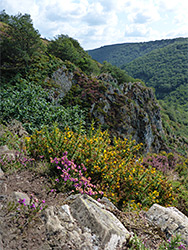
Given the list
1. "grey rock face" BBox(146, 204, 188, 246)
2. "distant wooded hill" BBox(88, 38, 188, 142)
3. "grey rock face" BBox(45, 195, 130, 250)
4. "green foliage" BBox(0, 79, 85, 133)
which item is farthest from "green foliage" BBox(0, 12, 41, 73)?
"distant wooded hill" BBox(88, 38, 188, 142)

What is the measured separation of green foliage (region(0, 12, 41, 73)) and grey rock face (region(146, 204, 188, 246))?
981 centimetres

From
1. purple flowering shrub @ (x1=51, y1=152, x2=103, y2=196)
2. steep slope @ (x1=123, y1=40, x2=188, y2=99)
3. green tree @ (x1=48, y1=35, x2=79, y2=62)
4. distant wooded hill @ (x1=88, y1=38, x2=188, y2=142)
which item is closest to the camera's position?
purple flowering shrub @ (x1=51, y1=152, x2=103, y2=196)

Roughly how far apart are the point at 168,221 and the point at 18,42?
11.0 m

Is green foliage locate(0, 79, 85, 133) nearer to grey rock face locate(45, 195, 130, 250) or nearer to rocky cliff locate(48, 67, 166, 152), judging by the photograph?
rocky cliff locate(48, 67, 166, 152)

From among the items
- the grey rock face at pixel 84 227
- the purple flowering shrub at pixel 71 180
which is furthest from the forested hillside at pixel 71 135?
the grey rock face at pixel 84 227

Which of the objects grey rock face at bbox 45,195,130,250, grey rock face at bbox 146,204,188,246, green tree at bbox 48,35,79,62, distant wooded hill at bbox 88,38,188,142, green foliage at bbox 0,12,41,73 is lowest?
grey rock face at bbox 146,204,188,246

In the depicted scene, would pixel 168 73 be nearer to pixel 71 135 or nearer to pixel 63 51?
pixel 63 51

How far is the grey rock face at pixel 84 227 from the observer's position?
2.09m

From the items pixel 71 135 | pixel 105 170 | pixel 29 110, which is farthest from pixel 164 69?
pixel 105 170

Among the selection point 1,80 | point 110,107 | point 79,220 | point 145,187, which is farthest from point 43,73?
point 79,220

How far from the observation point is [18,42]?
9625 mm

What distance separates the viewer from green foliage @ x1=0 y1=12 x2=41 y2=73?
9.58 metres

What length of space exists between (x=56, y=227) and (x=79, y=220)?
0.34 m

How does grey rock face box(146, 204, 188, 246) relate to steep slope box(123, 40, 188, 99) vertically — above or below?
below
